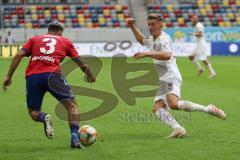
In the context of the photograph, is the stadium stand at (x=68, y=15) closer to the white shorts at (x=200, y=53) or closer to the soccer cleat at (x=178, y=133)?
the white shorts at (x=200, y=53)

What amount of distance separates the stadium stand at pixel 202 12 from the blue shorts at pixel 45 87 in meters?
39.4

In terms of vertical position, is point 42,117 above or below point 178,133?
above

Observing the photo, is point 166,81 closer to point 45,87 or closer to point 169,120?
point 169,120

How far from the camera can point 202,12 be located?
51094 mm

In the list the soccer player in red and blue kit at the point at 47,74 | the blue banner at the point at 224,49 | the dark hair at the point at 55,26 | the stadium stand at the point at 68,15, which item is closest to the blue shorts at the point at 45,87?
the soccer player in red and blue kit at the point at 47,74

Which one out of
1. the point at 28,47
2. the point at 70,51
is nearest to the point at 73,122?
the point at 70,51

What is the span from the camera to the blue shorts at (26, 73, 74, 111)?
9703mm

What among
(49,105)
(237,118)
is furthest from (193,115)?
(49,105)

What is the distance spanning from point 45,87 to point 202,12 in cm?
4242

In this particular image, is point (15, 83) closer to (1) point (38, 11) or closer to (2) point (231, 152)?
(2) point (231, 152)

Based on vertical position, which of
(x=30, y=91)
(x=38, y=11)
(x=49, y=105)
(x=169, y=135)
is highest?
(x=30, y=91)

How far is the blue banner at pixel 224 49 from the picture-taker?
41.7 meters

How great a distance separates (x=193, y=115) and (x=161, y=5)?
37.9 metres

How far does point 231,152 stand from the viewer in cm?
936
